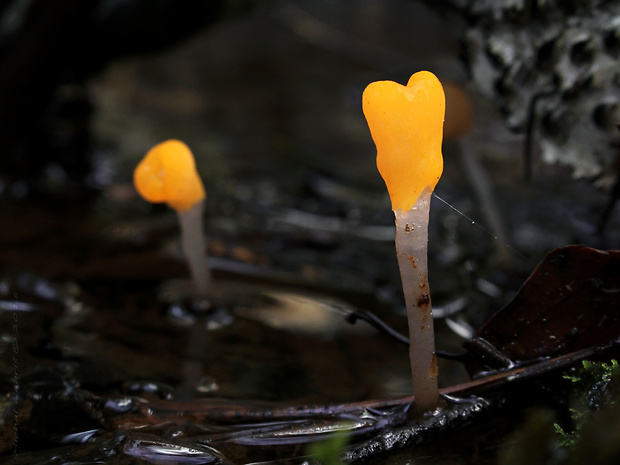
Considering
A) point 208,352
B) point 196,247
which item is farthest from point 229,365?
point 196,247

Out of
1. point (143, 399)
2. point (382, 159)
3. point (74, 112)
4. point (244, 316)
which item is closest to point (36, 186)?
point (74, 112)

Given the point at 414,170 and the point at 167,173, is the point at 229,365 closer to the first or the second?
the point at 167,173

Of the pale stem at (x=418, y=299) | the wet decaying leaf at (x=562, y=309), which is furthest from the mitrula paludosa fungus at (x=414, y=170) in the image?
the wet decaying leaf at (x=562, y=309)

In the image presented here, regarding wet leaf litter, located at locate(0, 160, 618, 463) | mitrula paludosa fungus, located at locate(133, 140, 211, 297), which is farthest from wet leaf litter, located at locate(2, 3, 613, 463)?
mitrula paludosa fungus, located at locate(133, 140, 211, 297)

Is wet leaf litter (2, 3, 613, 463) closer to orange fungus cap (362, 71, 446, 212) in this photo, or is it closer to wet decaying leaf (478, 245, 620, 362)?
wet decaying leaf (478, 245, 620, 362)

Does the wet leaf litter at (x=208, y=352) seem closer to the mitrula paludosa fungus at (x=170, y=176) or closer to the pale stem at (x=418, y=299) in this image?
the pale stem at (x=418, y=299)

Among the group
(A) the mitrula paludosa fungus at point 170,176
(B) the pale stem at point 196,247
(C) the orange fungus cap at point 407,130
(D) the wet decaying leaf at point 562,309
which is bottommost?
(D) the wet decaying leaf at point 562,309
